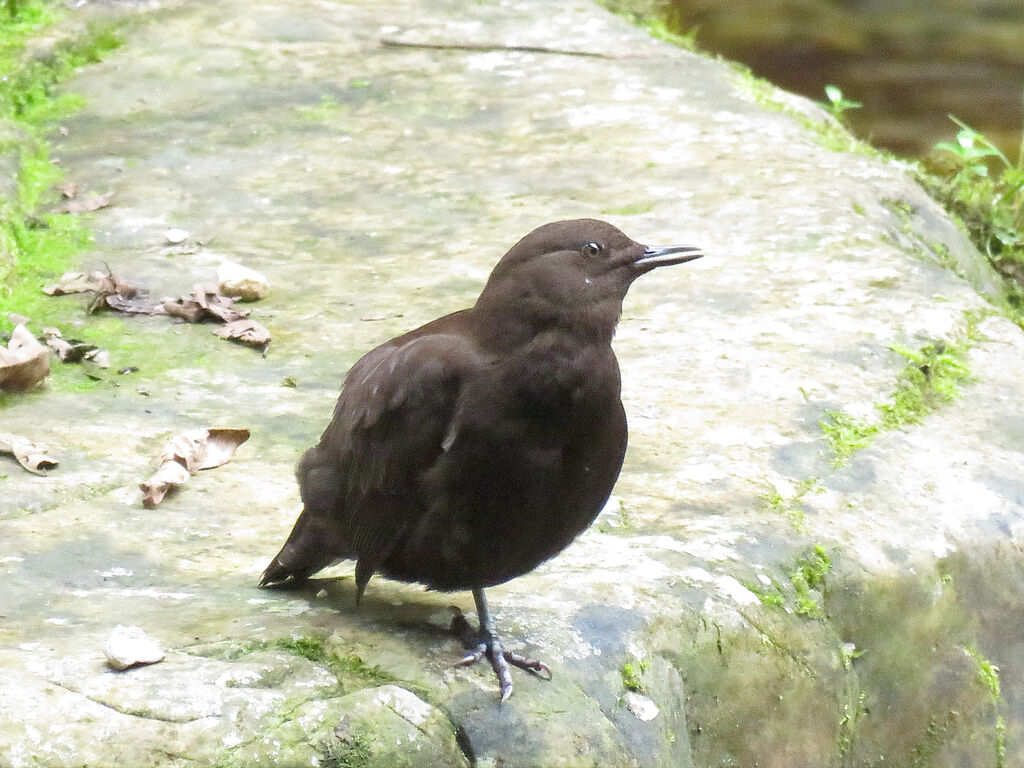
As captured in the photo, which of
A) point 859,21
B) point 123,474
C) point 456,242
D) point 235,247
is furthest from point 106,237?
point 859,21

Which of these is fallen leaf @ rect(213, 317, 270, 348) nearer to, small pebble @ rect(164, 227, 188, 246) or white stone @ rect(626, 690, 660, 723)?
small pebble @ rect(164, 227, 188, 246)

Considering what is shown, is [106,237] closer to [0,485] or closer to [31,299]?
[31,299]

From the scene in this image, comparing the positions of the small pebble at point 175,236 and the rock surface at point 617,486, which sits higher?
the rock surface at point 617,486

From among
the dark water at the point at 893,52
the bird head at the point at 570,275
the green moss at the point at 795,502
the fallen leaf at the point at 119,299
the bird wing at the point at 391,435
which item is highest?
the bird head at the point at 570,275

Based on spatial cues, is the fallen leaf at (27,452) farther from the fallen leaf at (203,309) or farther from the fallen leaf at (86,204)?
the fallen leaf at (86,204)

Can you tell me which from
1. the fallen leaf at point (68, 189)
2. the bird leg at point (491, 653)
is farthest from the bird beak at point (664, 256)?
the fallen leaf at point (68, 189)

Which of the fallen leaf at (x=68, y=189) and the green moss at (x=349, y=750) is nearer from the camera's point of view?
the green moss at (x=349, y=750)

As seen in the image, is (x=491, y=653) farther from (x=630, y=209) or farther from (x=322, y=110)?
(x=322, y=110)
